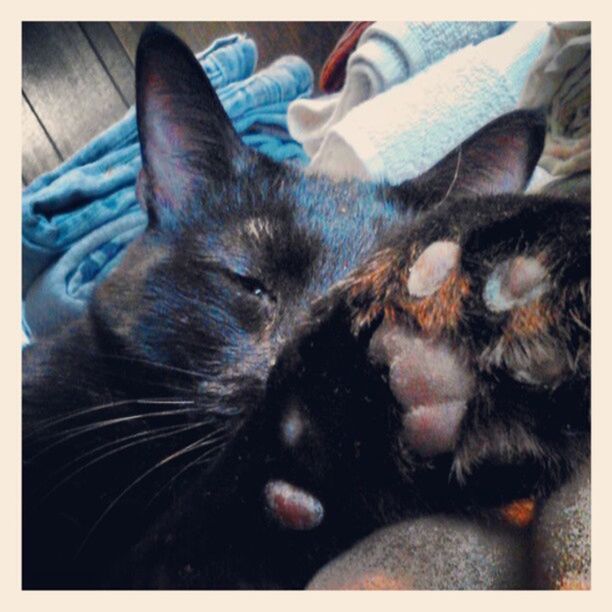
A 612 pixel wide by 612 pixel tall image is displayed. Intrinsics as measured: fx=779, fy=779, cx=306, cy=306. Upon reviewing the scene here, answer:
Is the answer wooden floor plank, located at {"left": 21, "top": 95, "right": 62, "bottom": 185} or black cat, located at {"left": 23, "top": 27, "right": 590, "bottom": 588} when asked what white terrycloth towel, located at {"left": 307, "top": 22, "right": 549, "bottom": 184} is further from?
wooden floor plank, located at {"left": 21, "top": 95, "right": 62, "bottom": 185}

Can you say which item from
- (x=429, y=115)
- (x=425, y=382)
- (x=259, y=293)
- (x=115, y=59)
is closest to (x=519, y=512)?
(x=425, y=382)

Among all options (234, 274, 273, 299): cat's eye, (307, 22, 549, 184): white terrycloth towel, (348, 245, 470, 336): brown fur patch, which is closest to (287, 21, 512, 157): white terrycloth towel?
(307, 22, 549, 184): white terrycloth towel

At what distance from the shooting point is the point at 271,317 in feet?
2.54

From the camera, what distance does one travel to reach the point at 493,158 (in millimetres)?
842

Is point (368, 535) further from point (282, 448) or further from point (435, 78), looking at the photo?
point (435, 78)

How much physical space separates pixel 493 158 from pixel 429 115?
0.09 meters

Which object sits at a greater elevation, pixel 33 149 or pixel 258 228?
pixel 33 149

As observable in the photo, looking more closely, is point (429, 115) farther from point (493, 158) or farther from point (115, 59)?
point (115, 59)

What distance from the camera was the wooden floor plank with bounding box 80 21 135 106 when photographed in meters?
0.87

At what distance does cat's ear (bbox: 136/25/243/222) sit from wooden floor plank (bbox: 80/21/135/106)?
0.01 m

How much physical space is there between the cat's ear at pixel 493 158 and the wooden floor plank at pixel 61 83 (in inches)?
14.9
